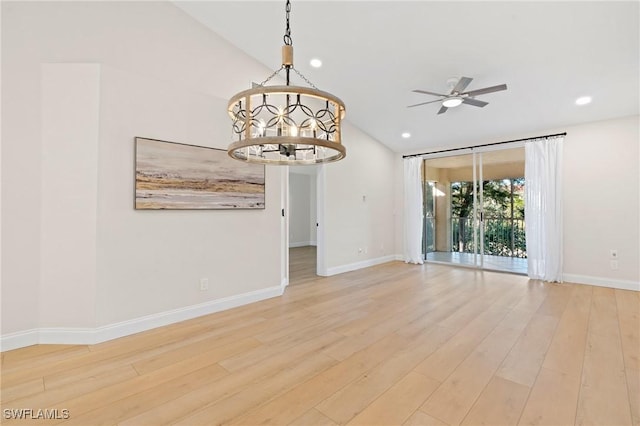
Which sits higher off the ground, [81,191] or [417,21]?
[417,21]

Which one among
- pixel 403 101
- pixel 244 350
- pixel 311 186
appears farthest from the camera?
pixel 311 186

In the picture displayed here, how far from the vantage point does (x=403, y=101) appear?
450cm

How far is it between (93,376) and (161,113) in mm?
2394

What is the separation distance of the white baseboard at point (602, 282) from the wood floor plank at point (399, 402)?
4.21 meters

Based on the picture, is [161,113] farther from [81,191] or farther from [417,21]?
[417,21]

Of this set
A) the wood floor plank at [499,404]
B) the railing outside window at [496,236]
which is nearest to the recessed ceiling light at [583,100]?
the railing outside window at [496,236]

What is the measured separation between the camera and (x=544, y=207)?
15.6 ft

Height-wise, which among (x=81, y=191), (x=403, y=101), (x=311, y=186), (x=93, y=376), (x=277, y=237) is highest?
(x=403, y=101)

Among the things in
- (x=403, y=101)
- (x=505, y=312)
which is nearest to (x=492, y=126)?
(x=403, y=101)

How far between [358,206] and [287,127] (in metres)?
4.35

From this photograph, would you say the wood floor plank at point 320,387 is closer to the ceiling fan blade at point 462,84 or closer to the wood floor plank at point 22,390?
the wood floor plank at point 22,390

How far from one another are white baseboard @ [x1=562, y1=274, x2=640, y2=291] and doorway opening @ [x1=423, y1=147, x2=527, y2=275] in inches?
29.4

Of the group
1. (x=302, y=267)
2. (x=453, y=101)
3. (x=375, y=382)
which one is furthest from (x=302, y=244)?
(x=375, y=382)

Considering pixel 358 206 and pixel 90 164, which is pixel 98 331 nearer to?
pixel 90 164
